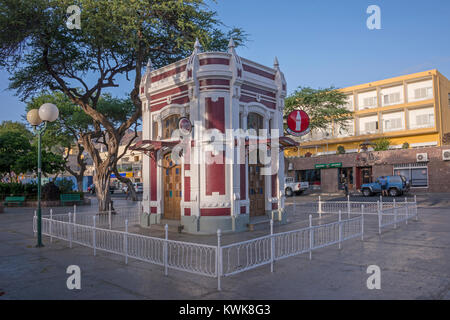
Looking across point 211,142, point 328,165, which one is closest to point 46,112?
point 211,142

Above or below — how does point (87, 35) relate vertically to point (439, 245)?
above

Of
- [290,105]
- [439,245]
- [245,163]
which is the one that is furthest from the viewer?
[290,105]

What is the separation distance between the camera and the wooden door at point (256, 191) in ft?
53.5

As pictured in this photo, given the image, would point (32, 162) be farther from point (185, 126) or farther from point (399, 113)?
point (399, 113)

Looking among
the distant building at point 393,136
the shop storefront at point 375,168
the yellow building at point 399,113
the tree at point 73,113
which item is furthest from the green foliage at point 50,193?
the yellow building at point 399,113

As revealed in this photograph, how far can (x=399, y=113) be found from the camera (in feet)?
156

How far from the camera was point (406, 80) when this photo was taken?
46.2 metres

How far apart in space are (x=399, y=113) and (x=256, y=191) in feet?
128

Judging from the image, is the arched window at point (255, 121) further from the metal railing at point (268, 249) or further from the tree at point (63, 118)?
the tree at point (63, 118)

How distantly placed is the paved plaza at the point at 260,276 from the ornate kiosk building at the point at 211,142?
511cm

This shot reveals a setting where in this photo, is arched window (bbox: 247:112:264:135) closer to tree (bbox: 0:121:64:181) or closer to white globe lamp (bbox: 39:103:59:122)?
white globe lamp (bbox: 39:103:59:122)

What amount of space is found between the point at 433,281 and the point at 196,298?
4.74 metres

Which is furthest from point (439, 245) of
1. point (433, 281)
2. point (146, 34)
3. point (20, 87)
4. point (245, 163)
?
point (20, 87)

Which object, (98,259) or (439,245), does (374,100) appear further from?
(98,259)
